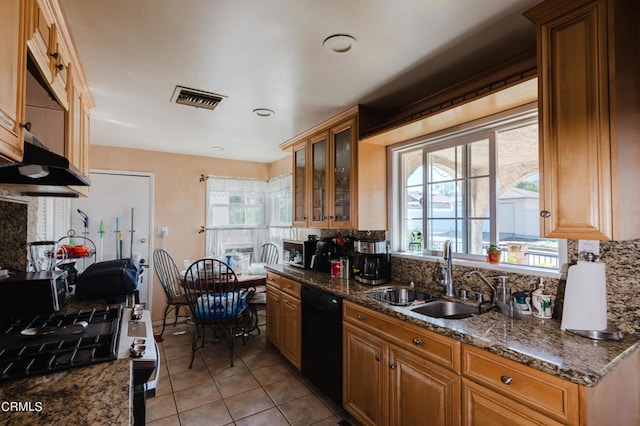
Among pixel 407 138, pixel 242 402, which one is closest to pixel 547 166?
pixel 407 138

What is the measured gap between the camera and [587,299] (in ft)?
4.52

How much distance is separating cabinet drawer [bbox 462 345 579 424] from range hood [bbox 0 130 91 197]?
1.77 m

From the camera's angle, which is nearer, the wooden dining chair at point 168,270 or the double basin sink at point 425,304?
the double basin sink at point 425,304

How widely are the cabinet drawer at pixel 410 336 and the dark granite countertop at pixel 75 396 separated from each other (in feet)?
4.12

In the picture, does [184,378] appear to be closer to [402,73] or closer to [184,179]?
[184,179]

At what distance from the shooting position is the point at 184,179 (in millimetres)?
4344

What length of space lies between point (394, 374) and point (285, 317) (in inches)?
53.9

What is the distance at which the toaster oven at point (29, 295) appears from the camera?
5.19 ft

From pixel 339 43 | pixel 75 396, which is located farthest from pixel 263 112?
pixel 75 396

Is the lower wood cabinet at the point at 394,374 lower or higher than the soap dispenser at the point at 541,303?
lower

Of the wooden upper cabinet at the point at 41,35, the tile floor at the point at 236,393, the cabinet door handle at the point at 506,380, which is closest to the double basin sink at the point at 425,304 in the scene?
the cabinet door handle at the point at 506,380

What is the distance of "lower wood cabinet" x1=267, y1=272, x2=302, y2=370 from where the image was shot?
8.89 feet

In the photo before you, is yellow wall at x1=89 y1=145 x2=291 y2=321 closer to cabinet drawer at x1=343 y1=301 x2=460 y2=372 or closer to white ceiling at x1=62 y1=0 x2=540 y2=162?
white ceiling at x1=62 y1=0 x2=540 y2=162

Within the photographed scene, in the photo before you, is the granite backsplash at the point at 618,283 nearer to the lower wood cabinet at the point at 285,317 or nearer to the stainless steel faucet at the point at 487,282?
the stainless steel faucet at the point at 487,282
